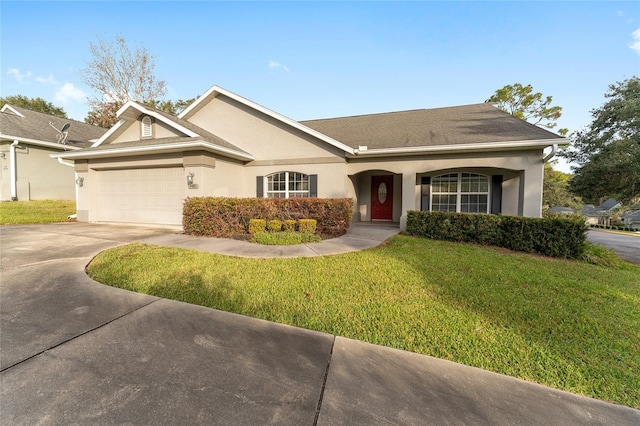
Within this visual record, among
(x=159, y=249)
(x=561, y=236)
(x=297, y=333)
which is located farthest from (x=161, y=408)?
(x=561, y=236)

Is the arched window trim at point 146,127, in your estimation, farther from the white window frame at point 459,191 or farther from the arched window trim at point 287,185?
the white window frame at point 459,191

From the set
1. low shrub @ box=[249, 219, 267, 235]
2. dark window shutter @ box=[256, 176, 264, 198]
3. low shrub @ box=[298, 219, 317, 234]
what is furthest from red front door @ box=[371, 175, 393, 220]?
low shrub @ box=[249, 219, 267, 235]

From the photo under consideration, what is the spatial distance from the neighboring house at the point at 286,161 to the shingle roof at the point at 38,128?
7.24 meters

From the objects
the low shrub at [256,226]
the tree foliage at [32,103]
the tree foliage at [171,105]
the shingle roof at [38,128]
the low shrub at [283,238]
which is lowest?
the low shrub at [283,238]

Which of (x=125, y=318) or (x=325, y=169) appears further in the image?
(x=325, y=169)

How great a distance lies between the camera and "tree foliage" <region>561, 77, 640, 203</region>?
49.7 feet

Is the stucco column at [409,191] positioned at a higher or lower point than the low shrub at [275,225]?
higher

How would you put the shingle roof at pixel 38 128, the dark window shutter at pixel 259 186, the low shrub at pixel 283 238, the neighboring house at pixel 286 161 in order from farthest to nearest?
the shingle roof at pixel 38 128, the dark window shutter at pixel 259 186, the neighboring house at pixel 286 161, the low shrub at pixel 283 238

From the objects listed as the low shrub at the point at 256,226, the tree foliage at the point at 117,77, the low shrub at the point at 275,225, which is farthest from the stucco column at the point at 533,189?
the tree foliage at the point at 117,77

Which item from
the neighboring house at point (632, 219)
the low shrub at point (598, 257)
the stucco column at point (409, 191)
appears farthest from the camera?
the neighboring house at point (632, 219)

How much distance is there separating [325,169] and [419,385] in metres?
9.32

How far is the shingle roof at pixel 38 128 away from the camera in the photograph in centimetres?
1477

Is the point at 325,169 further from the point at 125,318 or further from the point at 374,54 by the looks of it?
the point at 125,318

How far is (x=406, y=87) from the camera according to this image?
540 inches
